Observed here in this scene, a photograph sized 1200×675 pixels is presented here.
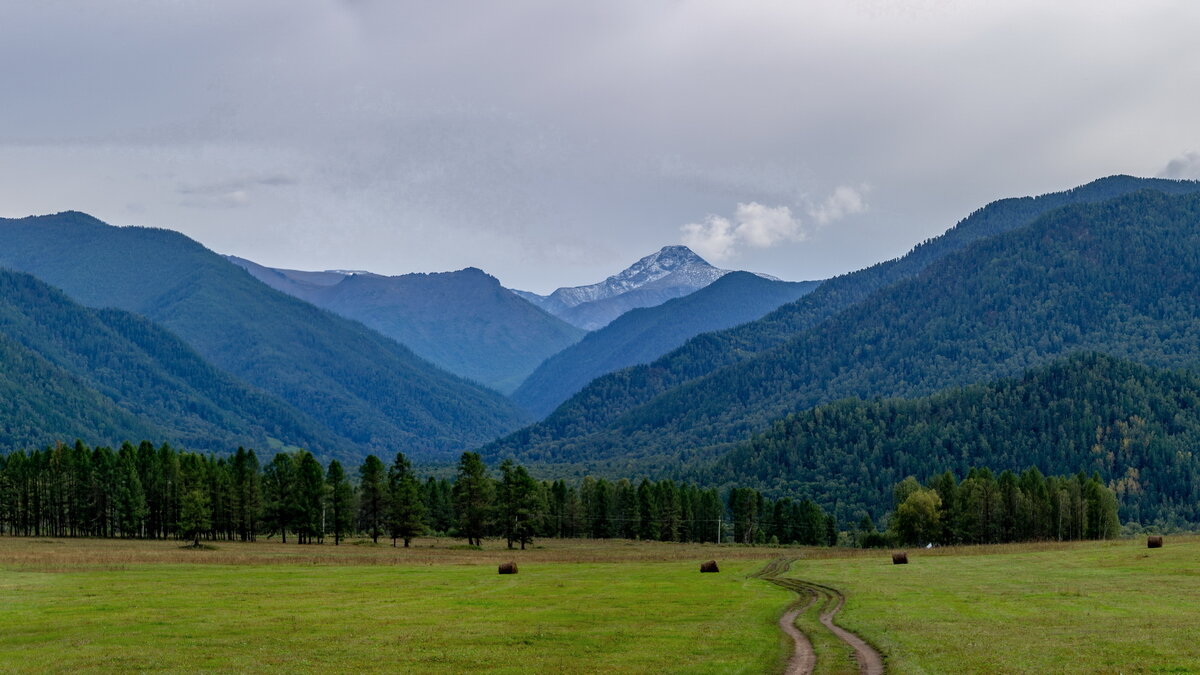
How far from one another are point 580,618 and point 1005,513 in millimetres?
152653

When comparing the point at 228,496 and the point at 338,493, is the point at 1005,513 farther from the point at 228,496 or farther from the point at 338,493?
the point at 228,496

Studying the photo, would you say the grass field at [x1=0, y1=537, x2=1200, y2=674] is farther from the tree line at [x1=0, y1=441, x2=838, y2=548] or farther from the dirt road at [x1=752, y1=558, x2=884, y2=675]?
the tree line at [x1=0, y1=441, x2=838, y2=548]

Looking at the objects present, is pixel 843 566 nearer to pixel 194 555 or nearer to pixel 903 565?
pixel 903 565

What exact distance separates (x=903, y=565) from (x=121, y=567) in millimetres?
71903

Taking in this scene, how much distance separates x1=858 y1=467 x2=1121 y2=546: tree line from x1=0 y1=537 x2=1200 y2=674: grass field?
8840 centimetres

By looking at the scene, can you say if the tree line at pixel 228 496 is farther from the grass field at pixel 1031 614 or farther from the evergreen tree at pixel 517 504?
the grass field at pixel 1031 614

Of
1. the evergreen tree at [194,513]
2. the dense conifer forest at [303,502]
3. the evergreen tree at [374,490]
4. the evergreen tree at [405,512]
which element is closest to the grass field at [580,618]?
the evergreen tree at [194,513]

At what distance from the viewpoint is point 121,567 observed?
8981 centimetres

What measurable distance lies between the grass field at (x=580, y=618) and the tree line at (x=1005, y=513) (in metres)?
88.4

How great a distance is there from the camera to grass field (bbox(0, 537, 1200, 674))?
127ft

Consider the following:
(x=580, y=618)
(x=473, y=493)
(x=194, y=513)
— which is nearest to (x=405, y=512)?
(x=473, y=493)

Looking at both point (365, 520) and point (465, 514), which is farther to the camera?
point (365, 520)

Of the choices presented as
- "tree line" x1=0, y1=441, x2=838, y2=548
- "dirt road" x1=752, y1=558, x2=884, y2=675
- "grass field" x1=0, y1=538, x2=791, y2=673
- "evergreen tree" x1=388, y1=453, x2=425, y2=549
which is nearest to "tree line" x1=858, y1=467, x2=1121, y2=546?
"tree line" x1=0, y1=441, x2=838, y2=548

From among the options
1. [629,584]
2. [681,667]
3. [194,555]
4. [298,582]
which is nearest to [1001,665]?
[681,667]
